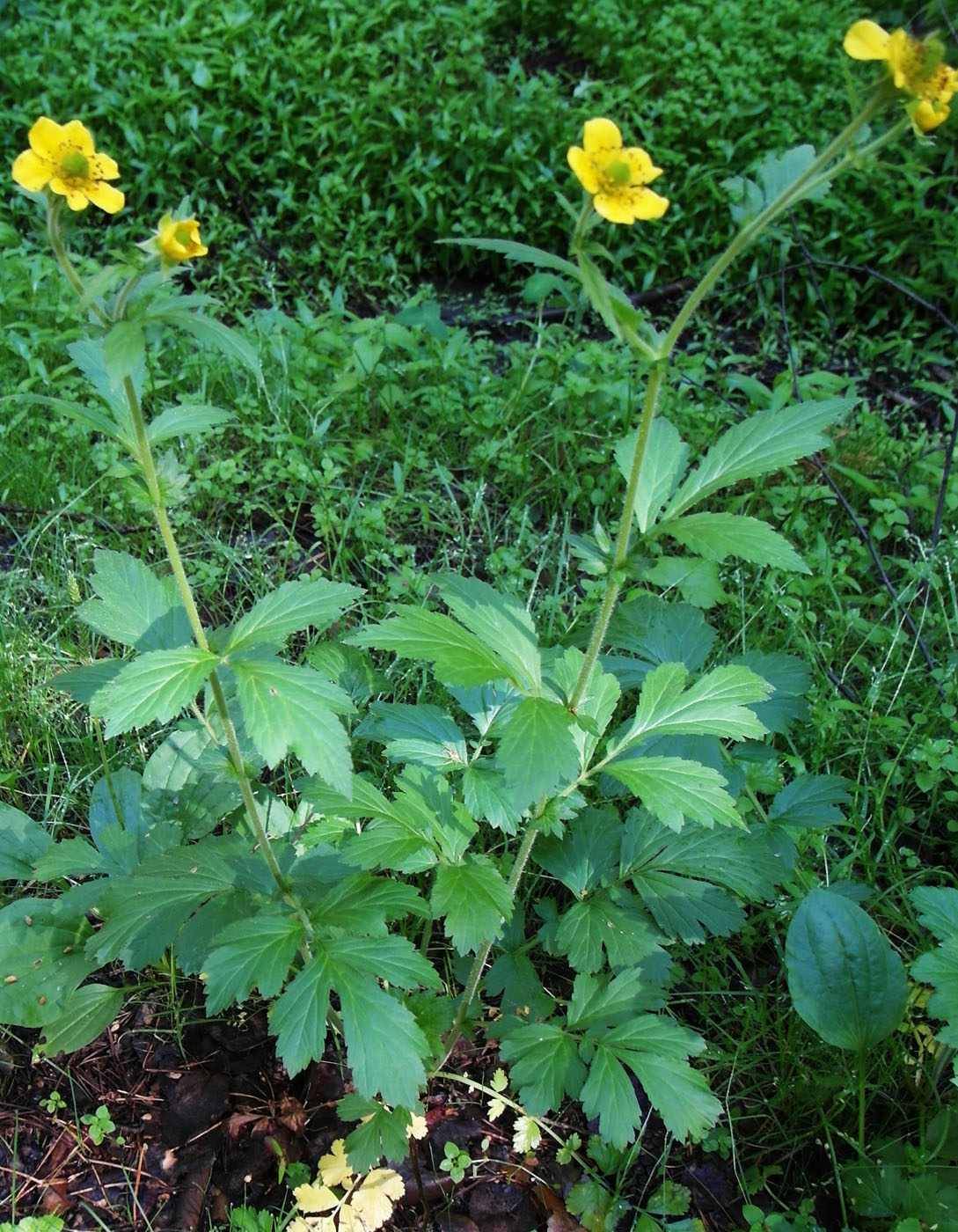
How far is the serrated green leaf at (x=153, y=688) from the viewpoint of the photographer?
1269mm

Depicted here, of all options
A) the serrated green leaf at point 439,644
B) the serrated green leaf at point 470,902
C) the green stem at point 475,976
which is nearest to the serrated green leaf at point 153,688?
the serrated green leaf at point 439,644

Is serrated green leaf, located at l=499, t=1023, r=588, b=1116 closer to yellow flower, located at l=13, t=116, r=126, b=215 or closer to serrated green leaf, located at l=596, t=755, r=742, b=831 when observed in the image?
serrated green leaf, located at l=596, t=755, r=742, b=831

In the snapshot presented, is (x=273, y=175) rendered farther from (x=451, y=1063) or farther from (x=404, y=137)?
(x=451, y=1063)

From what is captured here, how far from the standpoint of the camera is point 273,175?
4262 millimetres

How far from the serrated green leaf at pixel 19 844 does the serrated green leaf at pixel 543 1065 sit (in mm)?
930

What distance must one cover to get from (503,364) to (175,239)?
275 cm

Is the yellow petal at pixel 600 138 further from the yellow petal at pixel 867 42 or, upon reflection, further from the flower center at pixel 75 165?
the flower center at pixel 75 165

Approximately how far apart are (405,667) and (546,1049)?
41.2 inches

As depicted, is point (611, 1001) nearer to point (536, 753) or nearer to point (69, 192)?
point (536, 753)

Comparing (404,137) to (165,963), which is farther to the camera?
(404,137)

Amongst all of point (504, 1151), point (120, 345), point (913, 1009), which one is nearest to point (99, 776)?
point (504, 1151)

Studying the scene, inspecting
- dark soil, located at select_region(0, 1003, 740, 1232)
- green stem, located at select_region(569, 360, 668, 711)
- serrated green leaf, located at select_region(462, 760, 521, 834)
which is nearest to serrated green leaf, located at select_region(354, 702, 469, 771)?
serrated green leaf, located at select_region(462, 760, 521, 834)

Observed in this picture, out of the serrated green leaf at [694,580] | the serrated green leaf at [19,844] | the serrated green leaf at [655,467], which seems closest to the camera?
the serrated green leaf at [655,467]

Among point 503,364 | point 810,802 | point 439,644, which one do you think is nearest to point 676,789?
point 439,644
